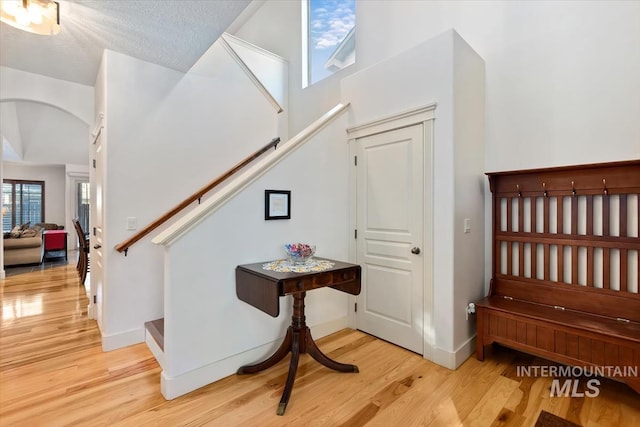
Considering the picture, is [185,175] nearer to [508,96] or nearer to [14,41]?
[14,41]

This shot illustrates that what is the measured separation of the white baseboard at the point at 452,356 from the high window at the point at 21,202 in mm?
11599

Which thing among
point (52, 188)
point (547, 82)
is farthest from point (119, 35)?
point (52, 188)

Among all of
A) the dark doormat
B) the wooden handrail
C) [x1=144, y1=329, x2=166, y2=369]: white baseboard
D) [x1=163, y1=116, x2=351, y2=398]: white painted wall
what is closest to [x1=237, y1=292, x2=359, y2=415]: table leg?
[x1=163, y1=116, x2=351, y2=398]: white painted wall

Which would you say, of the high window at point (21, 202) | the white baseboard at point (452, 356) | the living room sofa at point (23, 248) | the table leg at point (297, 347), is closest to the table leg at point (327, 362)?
the table leg at point (297, 347)

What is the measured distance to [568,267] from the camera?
2361 mm

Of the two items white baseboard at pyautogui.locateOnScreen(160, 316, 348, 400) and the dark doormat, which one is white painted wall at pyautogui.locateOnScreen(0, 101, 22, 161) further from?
the dark doormat

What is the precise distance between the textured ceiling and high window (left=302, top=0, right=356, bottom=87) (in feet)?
6.97

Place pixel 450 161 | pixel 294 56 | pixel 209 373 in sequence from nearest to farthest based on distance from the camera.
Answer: pixel 209 373
pixel 450 161
pixel 294 56

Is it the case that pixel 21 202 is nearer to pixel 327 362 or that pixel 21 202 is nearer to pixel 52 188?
pixel 52 188

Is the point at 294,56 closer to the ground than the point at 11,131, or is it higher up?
higher up

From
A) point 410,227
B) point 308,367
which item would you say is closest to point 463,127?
point 410,227

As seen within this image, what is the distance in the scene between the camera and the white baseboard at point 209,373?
6.47ft

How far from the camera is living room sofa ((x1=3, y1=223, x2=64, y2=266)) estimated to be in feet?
19.6

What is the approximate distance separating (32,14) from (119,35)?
0.62m
